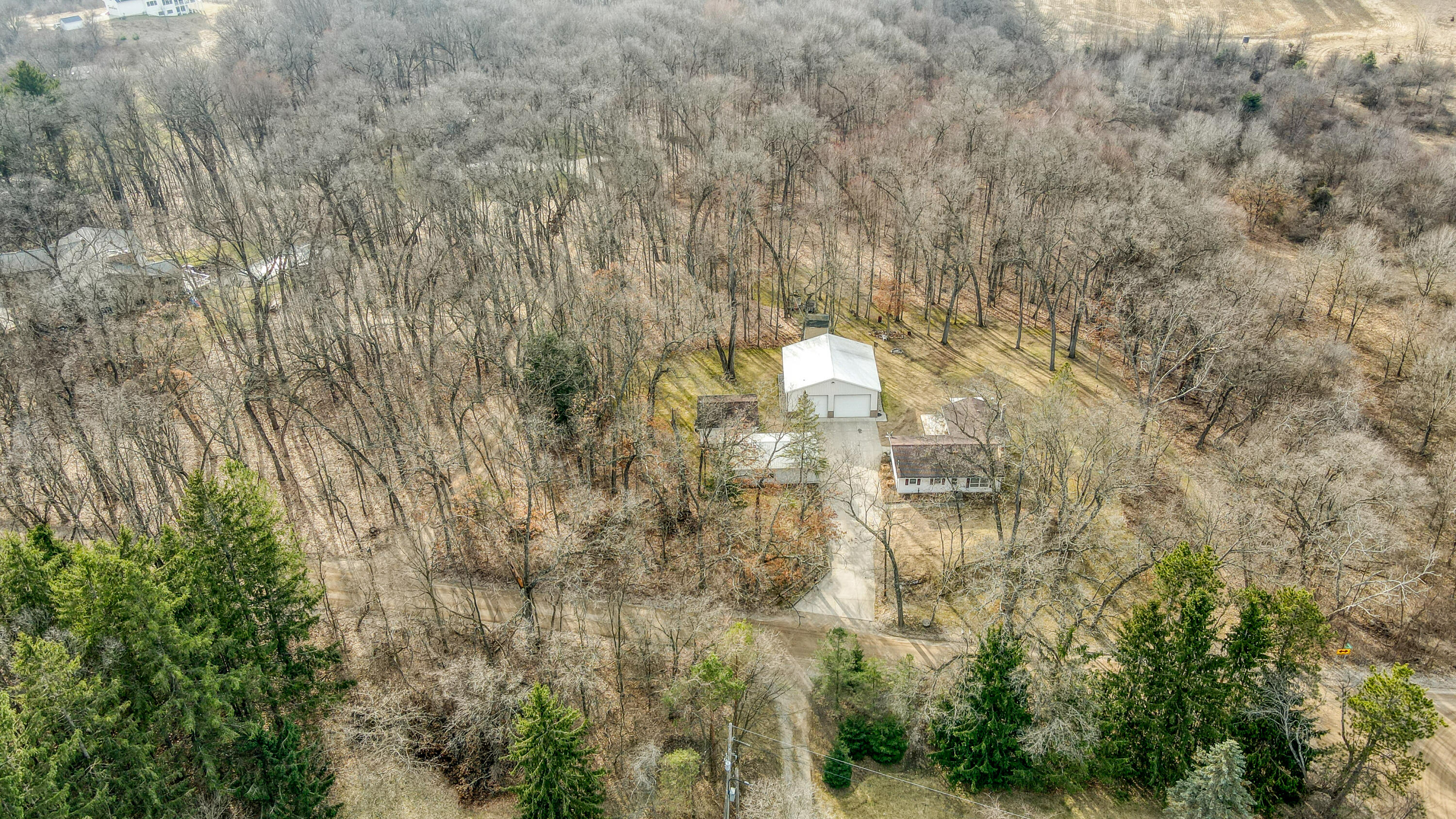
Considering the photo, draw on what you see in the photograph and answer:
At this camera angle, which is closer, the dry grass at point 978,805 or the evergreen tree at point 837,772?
the dry grass at point 978,805

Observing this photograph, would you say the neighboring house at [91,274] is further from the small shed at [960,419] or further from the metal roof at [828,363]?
the small shed at [960,419]

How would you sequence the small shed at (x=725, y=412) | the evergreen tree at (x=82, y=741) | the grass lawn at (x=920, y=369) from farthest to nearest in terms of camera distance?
1. the grass lawn at (x=920, y=369)
2. the small shed at (x=725, y=412)
3. the evergreen tree at (x=82, y=741)

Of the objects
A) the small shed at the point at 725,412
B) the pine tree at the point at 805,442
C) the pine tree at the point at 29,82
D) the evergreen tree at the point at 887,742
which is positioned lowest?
the evergreen tree at the point at 887,742

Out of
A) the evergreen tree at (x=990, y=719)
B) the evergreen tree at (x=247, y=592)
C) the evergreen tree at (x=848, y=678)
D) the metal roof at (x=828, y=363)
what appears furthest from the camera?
the metal roof at (x=828, y=363)

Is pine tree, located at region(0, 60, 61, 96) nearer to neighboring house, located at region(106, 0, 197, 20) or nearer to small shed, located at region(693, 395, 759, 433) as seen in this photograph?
neighboring house, located at region(106, 0, 197, 20)

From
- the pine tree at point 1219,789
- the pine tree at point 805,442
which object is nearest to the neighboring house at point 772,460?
the pine tree at point 805,442

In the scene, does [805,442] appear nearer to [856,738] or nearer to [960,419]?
[856,738]

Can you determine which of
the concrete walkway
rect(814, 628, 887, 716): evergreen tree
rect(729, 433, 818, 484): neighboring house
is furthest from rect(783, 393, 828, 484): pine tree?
rect(814, 628, 887, 716): evergreen tree

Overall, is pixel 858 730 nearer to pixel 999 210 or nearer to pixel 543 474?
pixel 543 474
